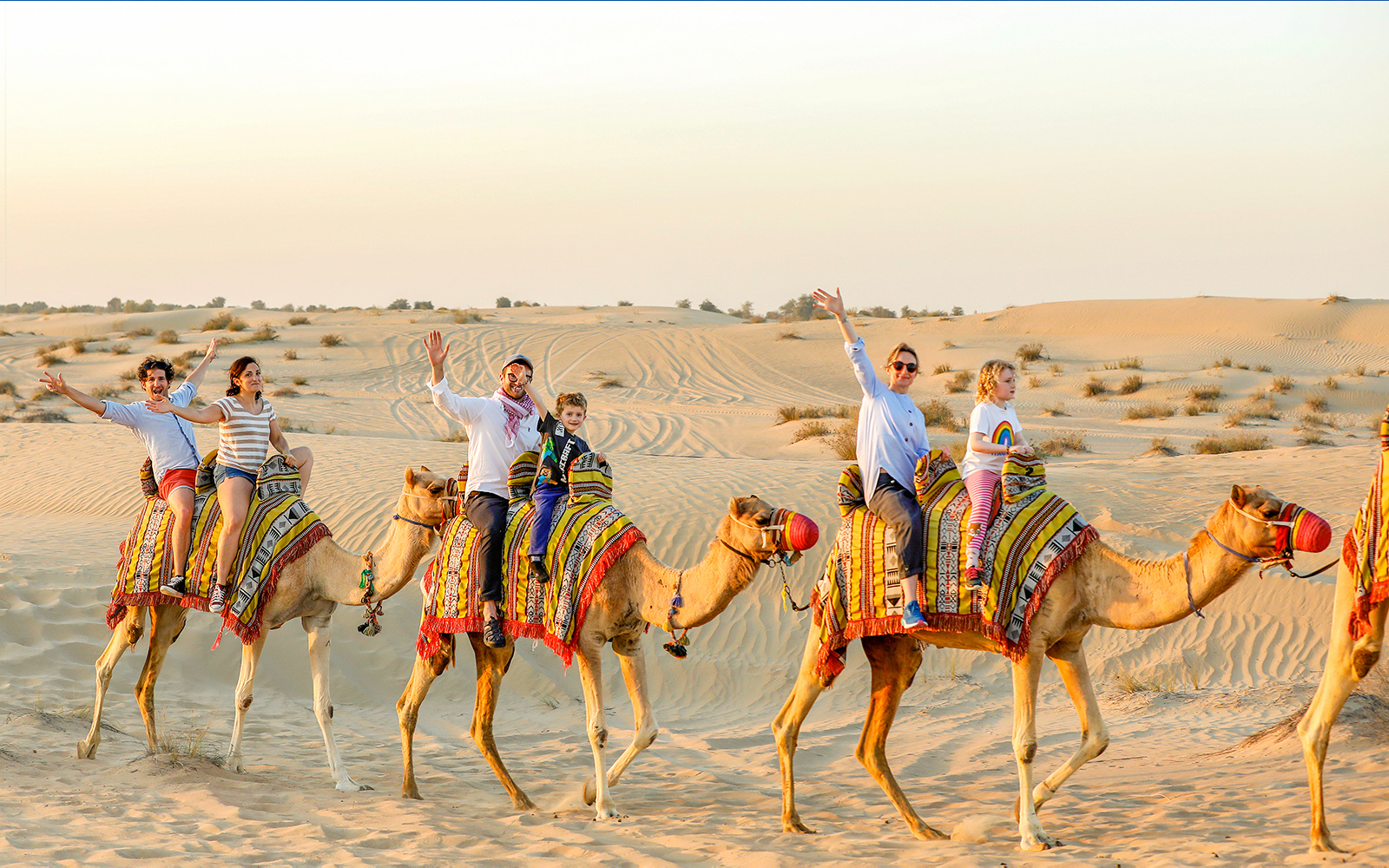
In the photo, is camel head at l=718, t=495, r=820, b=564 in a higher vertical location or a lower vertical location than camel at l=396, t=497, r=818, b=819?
higher

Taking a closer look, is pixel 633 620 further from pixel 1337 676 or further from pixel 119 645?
pixel 119 645

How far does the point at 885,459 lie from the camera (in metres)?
6.56

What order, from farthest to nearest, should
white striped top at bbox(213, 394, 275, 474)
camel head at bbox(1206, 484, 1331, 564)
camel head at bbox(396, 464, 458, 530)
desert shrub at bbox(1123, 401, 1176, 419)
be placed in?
desert shrub at bbox(1123, 401, 1176, 419), white striped top at bbox(213, 394, 275, 474), camel head at bbox(396, 464, 458, 530), camel head at bbox(1206, 484, 1331, 564)

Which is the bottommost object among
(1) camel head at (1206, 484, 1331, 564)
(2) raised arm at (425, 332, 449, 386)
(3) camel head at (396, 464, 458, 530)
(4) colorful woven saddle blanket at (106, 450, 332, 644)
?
(4) colorful woven saddle blanket at (106, 450, 332, 644)

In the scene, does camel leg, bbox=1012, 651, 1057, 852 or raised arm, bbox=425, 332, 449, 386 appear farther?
raised arm, bbox=425, 332, 449, 386

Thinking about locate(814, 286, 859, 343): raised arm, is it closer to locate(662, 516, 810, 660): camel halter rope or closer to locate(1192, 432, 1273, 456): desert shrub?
locate(662, 516, 810, 660): camel halter rope

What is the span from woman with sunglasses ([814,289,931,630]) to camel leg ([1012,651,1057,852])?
67 centimetres

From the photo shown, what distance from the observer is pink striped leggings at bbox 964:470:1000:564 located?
6191mm

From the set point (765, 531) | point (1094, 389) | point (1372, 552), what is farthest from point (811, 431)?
point (1372, 552)

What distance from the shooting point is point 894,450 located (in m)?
6.57

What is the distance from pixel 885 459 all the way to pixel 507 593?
8.28 feet

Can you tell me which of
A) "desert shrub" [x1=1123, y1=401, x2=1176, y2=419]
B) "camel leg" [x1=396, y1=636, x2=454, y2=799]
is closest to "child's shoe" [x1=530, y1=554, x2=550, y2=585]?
"camel leg" [x1=396, y1=636, x2=454, y2=799]

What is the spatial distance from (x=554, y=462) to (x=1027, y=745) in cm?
322

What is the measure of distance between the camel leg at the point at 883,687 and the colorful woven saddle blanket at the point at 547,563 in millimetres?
1668
